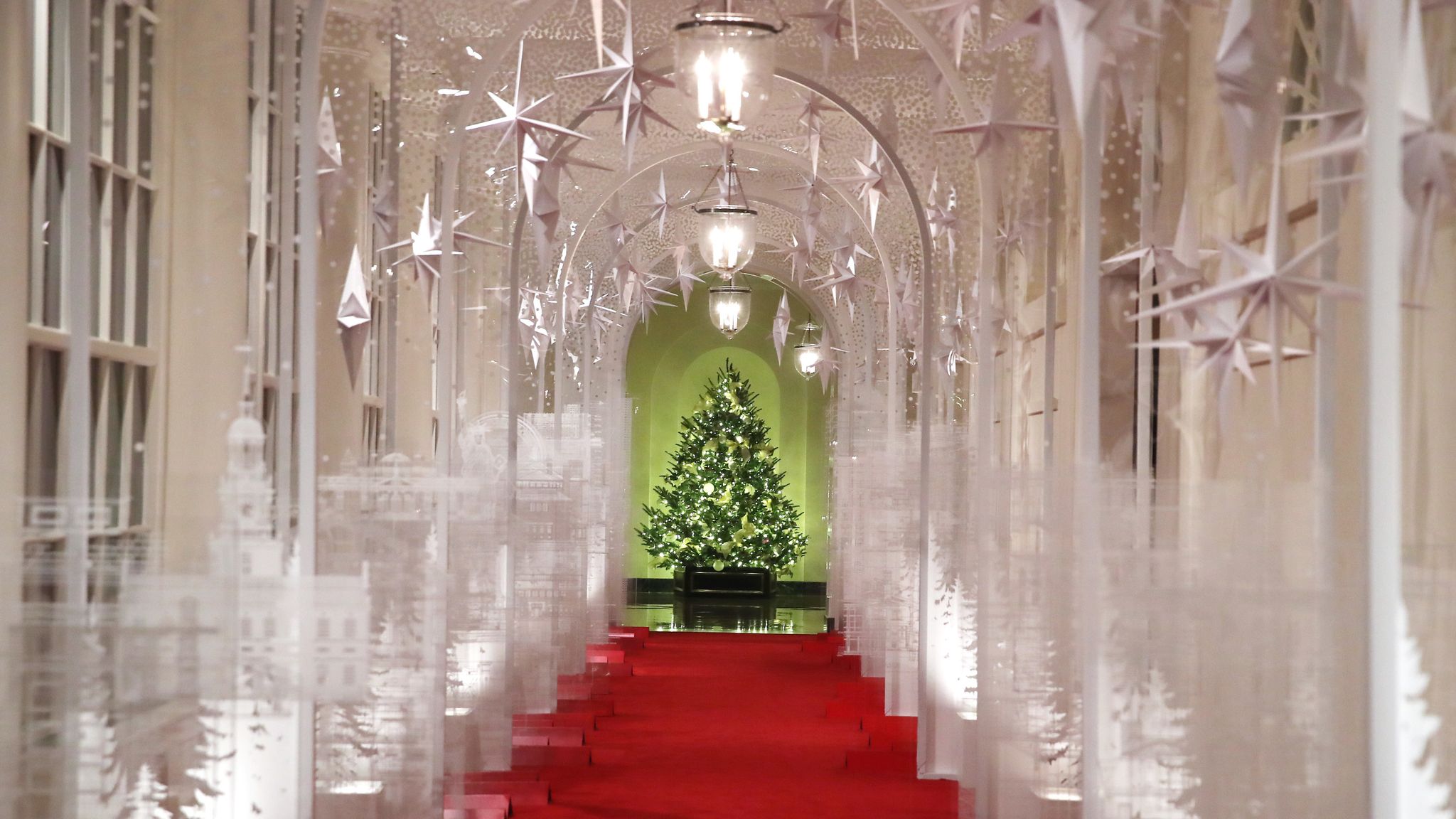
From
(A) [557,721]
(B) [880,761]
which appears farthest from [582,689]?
(B) [880,761]

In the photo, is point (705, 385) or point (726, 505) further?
point (705, 385)

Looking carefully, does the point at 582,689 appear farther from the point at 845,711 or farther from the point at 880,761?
the point at 880,761

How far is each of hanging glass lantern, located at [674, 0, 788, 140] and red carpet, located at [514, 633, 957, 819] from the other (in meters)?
3.01

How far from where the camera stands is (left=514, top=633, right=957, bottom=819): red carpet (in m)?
6.09

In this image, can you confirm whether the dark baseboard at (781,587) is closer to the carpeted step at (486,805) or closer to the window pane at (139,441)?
the carpeted step at (486,805)

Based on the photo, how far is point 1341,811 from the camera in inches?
81.5

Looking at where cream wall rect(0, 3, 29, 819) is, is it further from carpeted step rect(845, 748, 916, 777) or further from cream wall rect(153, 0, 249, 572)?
carpeted step rect(845, 748, 916, 777)

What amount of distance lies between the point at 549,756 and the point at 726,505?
10854 mm

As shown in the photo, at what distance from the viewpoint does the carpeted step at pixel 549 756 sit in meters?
6.77

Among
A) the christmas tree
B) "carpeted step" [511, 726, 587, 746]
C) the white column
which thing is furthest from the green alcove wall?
the white column

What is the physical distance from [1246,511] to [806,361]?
1427 cm

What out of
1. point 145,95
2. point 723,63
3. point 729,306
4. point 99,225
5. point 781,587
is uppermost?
point 729,306

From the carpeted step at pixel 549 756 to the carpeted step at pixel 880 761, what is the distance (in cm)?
131

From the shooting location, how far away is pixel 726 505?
17828 millimetres
